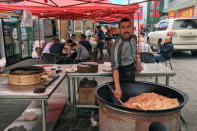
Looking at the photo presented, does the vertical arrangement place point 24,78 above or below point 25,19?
below

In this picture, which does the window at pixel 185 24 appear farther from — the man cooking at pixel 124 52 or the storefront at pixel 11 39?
the man cooking at pixel 124 52

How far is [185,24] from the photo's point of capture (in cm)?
1115

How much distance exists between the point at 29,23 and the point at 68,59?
2853 millimetres

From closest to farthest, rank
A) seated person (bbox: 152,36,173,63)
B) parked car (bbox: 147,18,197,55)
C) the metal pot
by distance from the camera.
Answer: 1. the metal pot
2. seated person (bbox: 152,36,173,63)
3. parked car (bbox: 147,18,197,55)

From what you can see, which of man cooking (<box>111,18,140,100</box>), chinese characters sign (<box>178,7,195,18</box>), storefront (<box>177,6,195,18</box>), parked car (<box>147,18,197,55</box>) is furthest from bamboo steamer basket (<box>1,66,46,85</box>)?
chinese characters sign (<box>178,7,195,18</box>)

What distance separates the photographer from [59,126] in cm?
388

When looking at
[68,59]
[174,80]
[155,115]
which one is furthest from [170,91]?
[68,59]

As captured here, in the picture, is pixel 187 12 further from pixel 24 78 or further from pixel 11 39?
pixel 24 78

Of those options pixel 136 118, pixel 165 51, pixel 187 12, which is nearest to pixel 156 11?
pixel 187 12

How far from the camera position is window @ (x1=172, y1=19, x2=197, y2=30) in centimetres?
1107

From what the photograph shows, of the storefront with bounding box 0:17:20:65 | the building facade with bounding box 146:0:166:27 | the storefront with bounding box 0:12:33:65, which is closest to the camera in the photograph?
the storefront with bounding box 0:12:33:65

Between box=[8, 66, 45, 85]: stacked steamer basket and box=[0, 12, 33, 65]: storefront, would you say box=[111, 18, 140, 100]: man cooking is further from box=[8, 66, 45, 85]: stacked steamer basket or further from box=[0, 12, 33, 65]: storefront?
box=[0, 12, 33, 65]: storefront

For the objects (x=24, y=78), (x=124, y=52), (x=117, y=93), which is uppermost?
(x=124, y=52)

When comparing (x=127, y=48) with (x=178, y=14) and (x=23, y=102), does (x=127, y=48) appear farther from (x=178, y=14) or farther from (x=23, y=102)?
(x=178, y=14)
